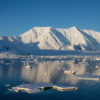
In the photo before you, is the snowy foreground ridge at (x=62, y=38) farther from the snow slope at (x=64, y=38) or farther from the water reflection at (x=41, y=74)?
the water reflection at (x=41, y=74)

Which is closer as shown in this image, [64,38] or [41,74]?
[41,74]

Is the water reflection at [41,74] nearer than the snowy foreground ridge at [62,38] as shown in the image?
Yes

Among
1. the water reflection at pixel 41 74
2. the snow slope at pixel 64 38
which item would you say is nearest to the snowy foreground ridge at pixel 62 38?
the snow slope at pixel 64 38

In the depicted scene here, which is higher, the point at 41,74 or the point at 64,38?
the point at 64,38

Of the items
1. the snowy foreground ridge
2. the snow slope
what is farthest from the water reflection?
the snow slope

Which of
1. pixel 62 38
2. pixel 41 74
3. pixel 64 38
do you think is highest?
pixel 64 38

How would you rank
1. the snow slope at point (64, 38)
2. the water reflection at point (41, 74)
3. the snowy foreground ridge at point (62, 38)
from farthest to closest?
the snow slope at point (64, 38) → the snowy foreground ridge at point (62, 38) → the water reflection at point (41, 74)

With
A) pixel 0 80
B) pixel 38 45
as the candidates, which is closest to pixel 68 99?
pixel 0 80

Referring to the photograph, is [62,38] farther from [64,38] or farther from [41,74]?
[41,74]

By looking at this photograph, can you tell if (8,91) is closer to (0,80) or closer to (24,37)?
(0,80)

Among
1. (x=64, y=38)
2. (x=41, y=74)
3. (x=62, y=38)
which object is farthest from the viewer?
(x=64, y=38)

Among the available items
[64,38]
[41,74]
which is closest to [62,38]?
[64,38]
